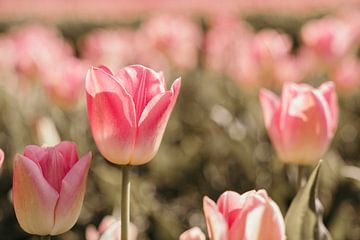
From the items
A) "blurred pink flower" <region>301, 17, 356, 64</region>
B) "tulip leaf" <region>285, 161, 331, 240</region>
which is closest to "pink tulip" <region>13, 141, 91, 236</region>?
"tulip leaf" <region>285, 161, 331, 240</region>

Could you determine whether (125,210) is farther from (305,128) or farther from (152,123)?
(305,128)

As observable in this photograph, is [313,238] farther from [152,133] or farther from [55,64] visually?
[55,64]

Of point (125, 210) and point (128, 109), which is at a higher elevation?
point (128, 109)

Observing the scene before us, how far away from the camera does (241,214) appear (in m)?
0.96

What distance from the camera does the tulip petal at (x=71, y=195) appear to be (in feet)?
3.37

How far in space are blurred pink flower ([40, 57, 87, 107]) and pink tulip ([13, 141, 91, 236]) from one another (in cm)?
200

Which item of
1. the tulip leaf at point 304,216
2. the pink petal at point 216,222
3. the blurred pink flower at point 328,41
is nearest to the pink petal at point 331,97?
the tulip leaf at point 304,216

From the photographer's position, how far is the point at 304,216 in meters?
1.19

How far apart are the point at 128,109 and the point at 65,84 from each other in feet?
6.57

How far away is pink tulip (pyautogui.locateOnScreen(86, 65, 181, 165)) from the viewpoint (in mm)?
1068

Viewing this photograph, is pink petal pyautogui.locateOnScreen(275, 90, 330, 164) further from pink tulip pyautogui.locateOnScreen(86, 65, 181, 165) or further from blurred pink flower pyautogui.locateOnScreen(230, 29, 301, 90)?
blurred pink flower pyautogui.locateOnScreen(230, 29, 301, 90)

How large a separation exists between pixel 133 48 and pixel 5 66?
1.04 m

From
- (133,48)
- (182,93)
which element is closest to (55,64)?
(182,93)

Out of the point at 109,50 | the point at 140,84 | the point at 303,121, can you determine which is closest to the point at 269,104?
the point at 303,121
